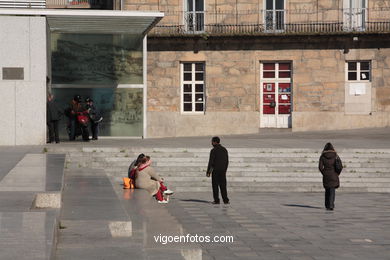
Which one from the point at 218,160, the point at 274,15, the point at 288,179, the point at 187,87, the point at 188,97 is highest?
the point at 274,15

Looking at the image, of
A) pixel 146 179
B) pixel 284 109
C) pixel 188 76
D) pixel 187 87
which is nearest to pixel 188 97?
pixel 187 87

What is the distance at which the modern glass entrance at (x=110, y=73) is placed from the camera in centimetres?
3259

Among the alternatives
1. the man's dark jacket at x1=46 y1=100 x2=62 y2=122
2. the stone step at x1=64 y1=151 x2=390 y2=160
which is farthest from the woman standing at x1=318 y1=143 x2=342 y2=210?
the man's dark jacket at x1=46 y1=100 x2=62 y2=122

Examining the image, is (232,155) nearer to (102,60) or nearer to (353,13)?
(102,60)

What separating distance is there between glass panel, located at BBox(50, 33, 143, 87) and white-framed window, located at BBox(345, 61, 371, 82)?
11015mm

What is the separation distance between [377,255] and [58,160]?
9.73 m

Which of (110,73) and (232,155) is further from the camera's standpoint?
(110,73)

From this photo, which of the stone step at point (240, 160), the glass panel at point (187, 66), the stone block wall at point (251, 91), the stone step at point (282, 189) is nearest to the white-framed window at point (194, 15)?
the stone block wall at point (251, 91)

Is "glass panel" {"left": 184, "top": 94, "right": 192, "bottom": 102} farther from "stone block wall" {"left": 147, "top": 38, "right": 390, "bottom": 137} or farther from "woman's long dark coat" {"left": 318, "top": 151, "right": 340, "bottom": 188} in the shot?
"woman's long dark coat" {"left": 318, "top": 151, "right": 340, "bottom": 188}

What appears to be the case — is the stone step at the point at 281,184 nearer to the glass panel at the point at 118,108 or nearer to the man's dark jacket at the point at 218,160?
the man's dark jacket at the point at 218,160

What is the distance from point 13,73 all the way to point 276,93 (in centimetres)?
1476

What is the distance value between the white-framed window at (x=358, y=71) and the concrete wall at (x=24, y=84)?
51.6 feet

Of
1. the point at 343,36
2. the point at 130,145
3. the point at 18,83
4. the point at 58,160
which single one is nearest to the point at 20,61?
the point at 18,83

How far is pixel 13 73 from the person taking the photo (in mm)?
28641
